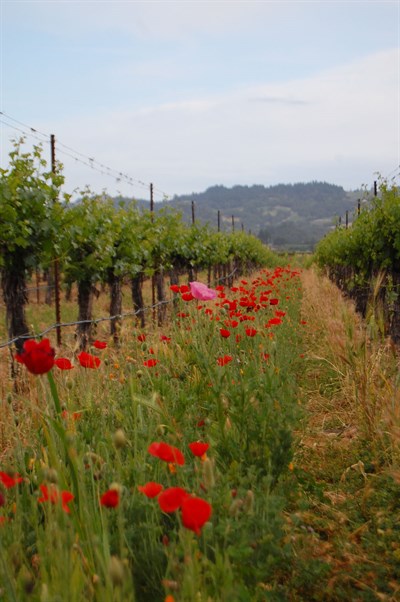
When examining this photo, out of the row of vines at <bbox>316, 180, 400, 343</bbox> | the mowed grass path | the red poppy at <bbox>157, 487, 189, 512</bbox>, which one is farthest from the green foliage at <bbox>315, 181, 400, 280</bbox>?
the red poppy at <bbox>157, 487, 189, 512</bbox>

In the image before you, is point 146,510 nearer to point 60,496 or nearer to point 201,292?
point 60,496

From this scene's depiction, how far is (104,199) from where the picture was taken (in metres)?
11.5

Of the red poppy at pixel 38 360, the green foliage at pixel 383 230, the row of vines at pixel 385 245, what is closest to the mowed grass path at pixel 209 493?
the red poppy at pixel 38 360

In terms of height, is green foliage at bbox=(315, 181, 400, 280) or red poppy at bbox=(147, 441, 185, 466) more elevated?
green foliage at bbox=(315, 181, 400, 280)

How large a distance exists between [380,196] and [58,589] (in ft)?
31.3

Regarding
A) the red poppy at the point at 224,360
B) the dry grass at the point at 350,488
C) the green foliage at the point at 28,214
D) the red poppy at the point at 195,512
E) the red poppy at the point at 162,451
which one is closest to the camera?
the red poppy at the point at 195,512

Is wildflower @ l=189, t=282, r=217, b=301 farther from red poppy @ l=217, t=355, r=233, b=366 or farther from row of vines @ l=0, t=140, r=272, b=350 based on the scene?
row of vines @ l=0, t=140, r=272, b=350

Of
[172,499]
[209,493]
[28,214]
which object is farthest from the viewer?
[28,214]

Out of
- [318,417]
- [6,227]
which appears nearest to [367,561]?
[318,417]

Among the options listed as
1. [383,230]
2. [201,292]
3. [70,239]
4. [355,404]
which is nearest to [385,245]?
[383,230]

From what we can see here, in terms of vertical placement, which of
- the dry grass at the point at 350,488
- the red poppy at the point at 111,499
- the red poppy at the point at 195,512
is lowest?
the dry grass at the point at 350,488

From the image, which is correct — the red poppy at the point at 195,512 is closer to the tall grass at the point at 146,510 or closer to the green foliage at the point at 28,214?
the tall grass at the point at 146,510

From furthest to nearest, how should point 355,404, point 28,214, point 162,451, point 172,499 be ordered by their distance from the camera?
point 28,214 → point 355,404 → point 162,451 → point 172,499

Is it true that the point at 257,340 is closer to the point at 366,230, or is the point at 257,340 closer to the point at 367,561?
the point at 367,561
